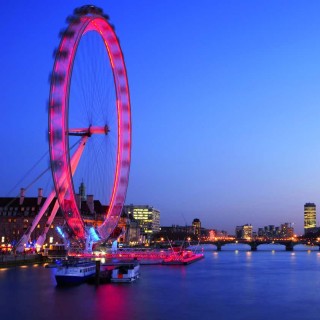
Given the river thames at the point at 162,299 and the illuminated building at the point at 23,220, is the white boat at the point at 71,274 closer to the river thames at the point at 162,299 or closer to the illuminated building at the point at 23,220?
the river thames at the point at 162,299

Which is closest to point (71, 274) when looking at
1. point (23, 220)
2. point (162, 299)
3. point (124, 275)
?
point (124, 275)

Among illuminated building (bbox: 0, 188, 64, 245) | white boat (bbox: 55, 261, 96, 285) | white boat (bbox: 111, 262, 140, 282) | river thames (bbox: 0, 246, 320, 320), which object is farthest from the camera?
illuminated building (bbox: 0, 188, 64, 245)

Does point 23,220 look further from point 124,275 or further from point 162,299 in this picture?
point 162,299

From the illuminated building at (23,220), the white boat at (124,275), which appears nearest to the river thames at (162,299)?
the white boat at (124,275)

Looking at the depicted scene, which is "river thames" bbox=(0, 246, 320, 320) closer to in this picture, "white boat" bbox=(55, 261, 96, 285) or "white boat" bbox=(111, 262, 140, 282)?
"white boat" bbox=(55, 261, 96, 285)

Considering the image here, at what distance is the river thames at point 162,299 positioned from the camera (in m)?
34.9

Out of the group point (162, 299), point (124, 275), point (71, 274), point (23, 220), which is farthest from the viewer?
point (23, 220)

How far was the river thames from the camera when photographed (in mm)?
34906

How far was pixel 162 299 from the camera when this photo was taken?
41656 millimetres

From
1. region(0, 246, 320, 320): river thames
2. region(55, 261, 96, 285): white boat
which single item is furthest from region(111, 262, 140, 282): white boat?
region(55, 261, 96, 285): white boat

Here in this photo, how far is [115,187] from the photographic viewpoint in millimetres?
60000

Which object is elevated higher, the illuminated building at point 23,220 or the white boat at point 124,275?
the illuminated building at point 23,220

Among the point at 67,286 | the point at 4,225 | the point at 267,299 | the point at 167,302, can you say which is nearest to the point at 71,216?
the point at 67,286

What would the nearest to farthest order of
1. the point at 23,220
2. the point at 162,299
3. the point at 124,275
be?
the point at 162,299 → the point at 124,275 → the point at 23,220
